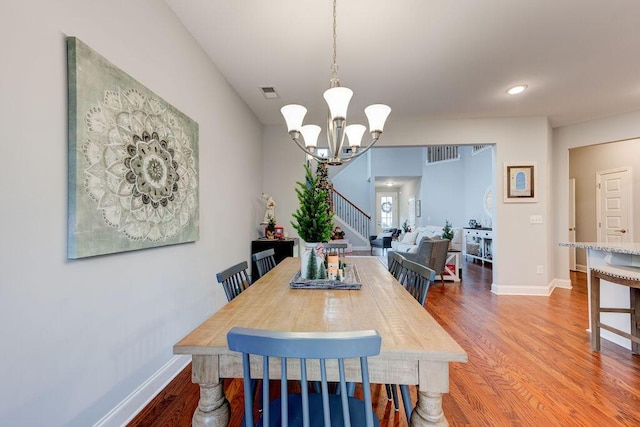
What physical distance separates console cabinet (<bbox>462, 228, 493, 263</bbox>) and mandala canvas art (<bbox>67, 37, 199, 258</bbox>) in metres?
5.99

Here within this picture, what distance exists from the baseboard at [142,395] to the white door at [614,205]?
23.3ft

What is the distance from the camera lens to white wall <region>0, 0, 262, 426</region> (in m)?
1.04

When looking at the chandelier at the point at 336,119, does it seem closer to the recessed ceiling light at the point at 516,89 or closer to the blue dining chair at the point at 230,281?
the blue dining chair at the point at 230,281

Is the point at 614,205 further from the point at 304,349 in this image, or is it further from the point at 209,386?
the point at 209,386

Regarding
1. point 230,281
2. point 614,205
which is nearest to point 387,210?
point 614,205

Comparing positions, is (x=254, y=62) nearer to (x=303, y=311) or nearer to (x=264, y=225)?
(x=264, y=225)

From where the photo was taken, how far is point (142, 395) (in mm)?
1703

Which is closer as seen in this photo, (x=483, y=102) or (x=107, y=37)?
(x=107, y=37)

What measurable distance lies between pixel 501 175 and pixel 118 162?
14.9 feet

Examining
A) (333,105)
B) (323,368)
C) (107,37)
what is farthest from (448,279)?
(107,37)

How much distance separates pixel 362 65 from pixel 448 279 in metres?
3.81

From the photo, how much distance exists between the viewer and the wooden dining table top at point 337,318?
897mm

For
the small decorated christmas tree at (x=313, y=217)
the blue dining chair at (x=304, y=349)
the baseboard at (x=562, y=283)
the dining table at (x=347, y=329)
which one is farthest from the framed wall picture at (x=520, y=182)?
the blue dining chair at (x=304, y=349)

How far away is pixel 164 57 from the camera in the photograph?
1.95m
